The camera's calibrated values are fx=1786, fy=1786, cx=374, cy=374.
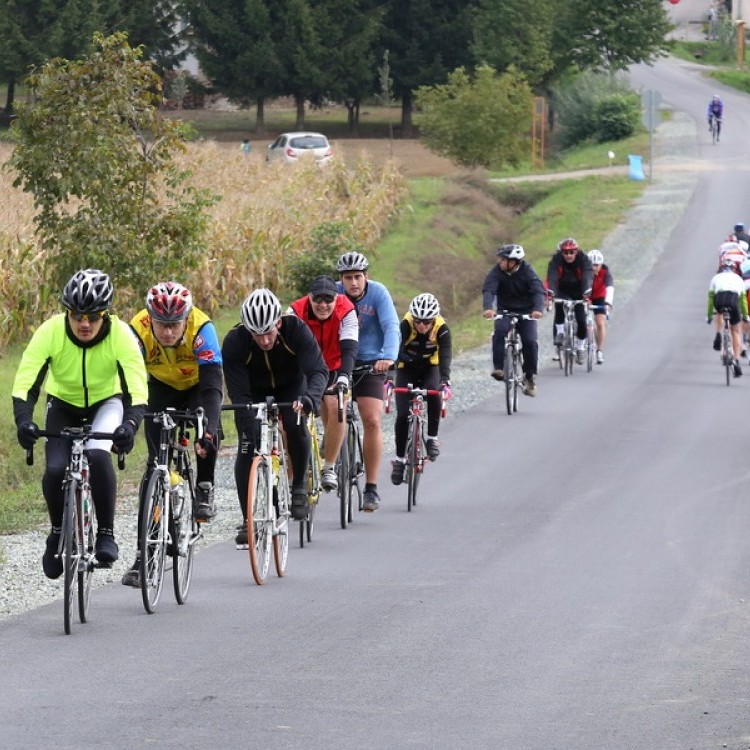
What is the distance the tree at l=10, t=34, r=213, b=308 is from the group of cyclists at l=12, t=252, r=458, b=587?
5473 mm

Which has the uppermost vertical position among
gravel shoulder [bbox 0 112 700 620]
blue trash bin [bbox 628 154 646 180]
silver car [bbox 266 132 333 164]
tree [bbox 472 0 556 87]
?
tree [bbox 472 0 556 87]

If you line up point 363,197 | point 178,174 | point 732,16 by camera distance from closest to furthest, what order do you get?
1. point 178,174
2. point 363,197
3. point 732,16

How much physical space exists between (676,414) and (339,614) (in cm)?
1243

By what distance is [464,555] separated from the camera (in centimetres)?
1274

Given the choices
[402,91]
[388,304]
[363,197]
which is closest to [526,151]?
[402,91]

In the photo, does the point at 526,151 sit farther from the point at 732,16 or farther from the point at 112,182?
the point at 732,16

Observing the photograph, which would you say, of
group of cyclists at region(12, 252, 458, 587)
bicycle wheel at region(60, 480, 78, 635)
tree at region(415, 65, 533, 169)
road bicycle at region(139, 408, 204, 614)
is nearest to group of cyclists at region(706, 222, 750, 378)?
group of cyclists at region(12, 252, 458, 587)

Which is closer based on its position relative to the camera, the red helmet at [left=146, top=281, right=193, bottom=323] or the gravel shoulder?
the red helmet at [left=146, top=281, right=193, bottom=323]

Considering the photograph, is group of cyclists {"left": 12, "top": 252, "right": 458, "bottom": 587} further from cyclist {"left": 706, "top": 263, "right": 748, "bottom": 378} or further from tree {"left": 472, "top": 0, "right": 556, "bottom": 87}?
tree {"left": 472, "top": 0, "right": 556, "bottom": 87}

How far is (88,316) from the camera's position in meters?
9.59

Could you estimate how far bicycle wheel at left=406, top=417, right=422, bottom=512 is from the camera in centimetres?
1493

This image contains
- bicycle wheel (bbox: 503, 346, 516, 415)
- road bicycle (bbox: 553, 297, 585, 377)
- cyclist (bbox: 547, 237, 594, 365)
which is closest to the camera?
bicycle wheel (bbox: 503, 346, 516, 415)

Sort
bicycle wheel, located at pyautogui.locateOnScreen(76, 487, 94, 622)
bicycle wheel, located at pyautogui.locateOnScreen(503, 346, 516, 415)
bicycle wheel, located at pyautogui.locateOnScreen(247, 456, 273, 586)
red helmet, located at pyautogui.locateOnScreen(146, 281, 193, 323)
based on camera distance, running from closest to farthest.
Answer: bicycle wheel, located at pyautogui.locateOnScreen(76, 487, 94, 622) < red helmet, located at pyautogui.locateOnScreen(146, 281, 193, 323) < bicycle wheel, located at pyautogui.locateOnScreen(247, 456, 273, 586) < bicycle wheel, located at pyautogui.locateOnScreen(503, 346, 516, 415)

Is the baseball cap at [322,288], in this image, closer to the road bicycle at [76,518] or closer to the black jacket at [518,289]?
the road bicycle at [76,518]
